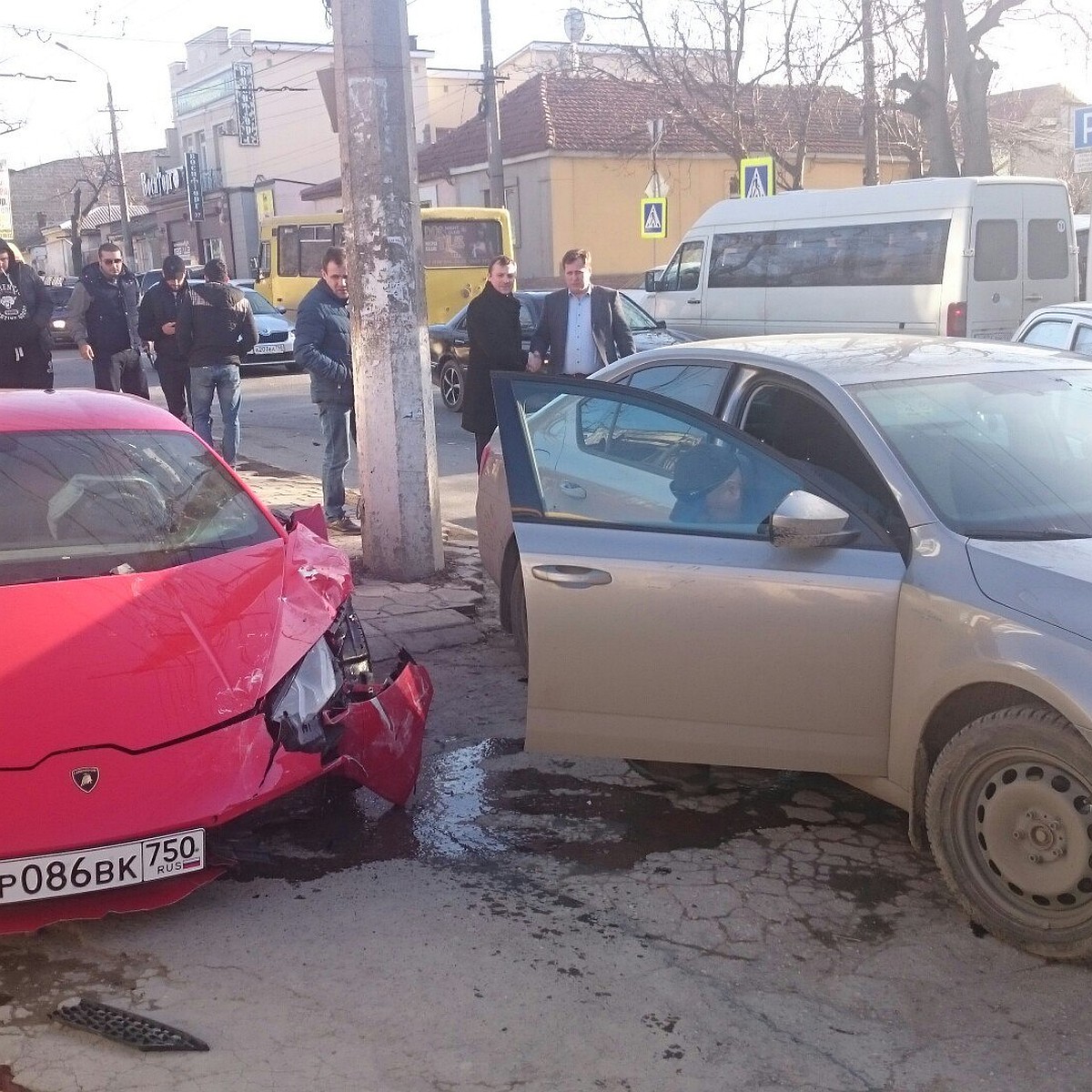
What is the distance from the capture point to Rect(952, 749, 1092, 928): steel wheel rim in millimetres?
3230

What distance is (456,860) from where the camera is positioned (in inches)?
159

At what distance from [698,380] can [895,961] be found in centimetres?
240

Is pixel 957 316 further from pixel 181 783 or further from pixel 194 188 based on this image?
pixel 194 188

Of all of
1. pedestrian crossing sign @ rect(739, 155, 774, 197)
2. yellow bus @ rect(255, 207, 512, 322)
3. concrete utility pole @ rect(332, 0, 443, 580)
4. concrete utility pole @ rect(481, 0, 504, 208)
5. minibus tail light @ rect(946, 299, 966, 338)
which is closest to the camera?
concrete utility pole @ rect(332, 0, 443, 580)

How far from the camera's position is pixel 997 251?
48.1ft

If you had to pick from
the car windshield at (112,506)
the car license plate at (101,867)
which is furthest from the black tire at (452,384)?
the car license plate at (101,867)

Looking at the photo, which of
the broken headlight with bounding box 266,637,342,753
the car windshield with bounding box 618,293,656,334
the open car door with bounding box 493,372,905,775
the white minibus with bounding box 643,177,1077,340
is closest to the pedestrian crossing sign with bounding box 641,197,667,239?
the white minibus with bounding box 643,177,1077,340

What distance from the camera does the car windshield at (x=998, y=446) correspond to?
12.3ft

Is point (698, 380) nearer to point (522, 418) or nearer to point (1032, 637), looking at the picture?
point (522, 418)

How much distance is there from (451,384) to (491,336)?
288 inches

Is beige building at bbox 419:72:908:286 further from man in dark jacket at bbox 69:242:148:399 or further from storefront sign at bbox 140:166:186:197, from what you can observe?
storefront sign at bbox 140:166:186:197

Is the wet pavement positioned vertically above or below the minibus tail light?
below

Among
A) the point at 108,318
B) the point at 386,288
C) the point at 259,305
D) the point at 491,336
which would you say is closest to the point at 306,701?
the point at 386,288

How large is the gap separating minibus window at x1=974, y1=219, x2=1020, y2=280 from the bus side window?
601 inches
